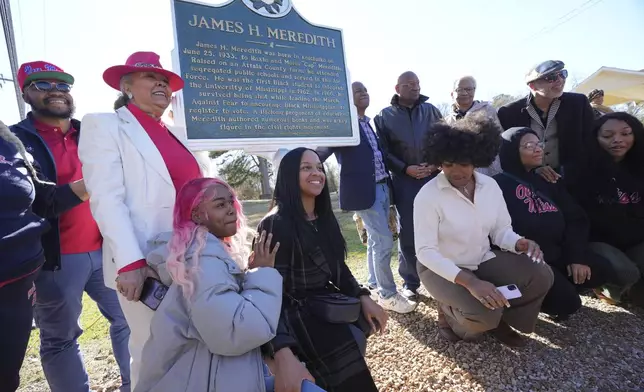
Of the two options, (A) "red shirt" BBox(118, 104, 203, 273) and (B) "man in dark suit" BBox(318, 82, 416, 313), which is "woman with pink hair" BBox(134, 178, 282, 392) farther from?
(B) "man in dark suit" BBox(318, 82, 416, 313)

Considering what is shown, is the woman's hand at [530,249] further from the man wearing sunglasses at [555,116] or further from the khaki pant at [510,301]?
the man wearing sunglasses at [555,116]

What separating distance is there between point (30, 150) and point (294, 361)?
2.06 m

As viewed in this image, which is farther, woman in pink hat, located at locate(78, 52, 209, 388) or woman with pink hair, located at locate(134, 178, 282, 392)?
woman in pink hat, located at locate(78, 52, 209, 388)

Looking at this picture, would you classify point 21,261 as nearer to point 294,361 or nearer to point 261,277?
point 261,277

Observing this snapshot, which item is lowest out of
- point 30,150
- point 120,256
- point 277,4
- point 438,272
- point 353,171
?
point 438,272

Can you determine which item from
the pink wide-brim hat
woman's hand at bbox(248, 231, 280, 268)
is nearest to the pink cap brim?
the pink wide-brim hat

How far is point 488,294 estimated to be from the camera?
2340 millimetres

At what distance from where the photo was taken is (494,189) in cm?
284

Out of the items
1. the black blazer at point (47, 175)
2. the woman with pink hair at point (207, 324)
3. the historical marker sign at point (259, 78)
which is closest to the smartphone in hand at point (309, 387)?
the woman with pink hair at point (207, 324)

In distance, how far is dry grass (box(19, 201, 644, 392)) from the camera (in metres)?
2.28

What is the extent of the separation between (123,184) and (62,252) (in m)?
0.84

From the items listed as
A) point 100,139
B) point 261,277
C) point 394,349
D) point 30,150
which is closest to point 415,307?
point 394,349

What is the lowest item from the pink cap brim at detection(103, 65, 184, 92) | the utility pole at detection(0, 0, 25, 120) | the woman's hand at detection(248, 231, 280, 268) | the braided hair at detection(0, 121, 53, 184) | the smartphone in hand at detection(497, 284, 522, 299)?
the smartphone in hand at detection(497, 284, 522, 299)

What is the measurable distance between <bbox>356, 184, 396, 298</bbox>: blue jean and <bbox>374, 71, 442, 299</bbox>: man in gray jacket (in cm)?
18
